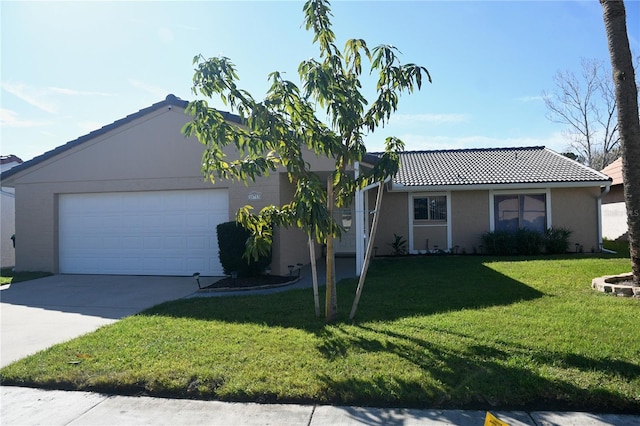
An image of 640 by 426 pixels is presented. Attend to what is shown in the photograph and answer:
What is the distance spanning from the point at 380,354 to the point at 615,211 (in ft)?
66.9

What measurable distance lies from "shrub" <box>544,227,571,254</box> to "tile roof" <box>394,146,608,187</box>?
1773 millimetres

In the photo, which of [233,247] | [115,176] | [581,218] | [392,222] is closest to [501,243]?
[581,218]

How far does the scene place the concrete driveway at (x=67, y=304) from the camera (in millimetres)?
6270

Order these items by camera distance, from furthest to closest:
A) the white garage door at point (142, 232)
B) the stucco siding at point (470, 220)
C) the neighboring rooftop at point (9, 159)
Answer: the neighboring rooftop at point (9, 159), the stucco siding at point (470, 220), the white garage door at point (142, 232)

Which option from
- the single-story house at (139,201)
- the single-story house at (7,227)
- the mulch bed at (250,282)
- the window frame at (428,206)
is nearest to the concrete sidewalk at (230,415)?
the mulch bed at (250,282)

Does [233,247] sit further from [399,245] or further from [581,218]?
[581,218]

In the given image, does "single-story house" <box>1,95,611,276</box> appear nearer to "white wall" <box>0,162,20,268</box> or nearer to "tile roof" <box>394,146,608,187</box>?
"tile roof" <box>394,146,608,187</box>

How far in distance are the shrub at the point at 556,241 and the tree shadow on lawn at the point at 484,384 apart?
1153 centimetres

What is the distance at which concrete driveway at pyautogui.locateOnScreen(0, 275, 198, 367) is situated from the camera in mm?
6270

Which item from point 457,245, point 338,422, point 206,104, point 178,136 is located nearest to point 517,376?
point 338,422

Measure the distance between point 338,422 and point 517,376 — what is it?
1839 millimetres

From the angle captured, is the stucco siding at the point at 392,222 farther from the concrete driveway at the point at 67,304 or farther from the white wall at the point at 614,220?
the white wall at the point at 614,220

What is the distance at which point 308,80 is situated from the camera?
5.33 metres

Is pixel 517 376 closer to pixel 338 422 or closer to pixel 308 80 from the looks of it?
pixel 338 422
